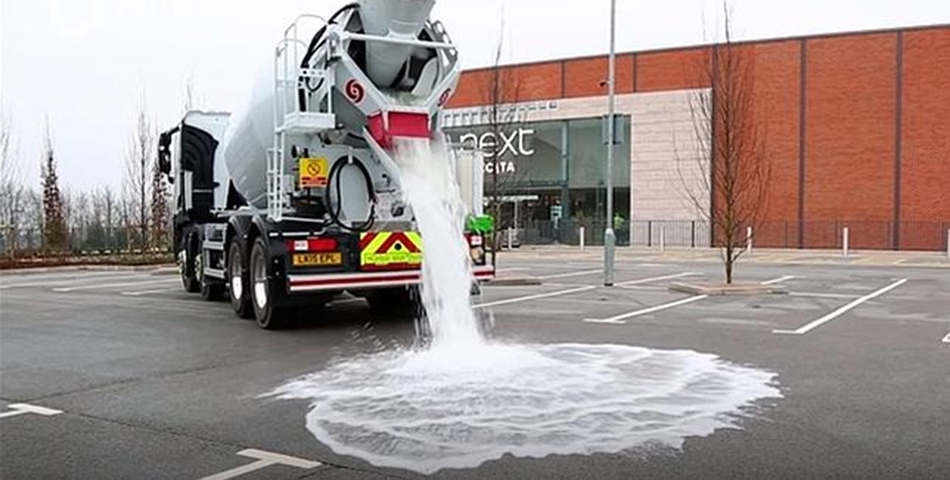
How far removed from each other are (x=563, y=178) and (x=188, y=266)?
33225 mm

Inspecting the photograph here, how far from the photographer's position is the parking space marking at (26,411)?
7145mm

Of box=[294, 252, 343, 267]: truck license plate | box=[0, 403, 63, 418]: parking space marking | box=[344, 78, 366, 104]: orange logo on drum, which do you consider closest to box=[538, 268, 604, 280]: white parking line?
box=[294, 252, 343, 267]: truck license plate

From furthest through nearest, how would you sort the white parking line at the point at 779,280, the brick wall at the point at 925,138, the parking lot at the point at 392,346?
the brick wall at the point at 925,138 < the white parking line at the point at 779,280 < the parking lot at the point at 392,346

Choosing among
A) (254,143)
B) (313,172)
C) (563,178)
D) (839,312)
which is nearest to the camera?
(313,172)

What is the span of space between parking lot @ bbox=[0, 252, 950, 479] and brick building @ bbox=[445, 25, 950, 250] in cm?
2131

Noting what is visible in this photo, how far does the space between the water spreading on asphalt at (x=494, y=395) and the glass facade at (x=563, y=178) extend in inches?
1425

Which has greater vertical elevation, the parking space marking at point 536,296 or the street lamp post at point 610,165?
the street lamp post at point 610,165

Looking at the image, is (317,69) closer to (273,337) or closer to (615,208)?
(273,337)

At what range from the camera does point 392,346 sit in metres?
10.7

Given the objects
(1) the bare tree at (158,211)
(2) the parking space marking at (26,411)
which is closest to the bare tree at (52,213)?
(1) the bare tree at (158,211)

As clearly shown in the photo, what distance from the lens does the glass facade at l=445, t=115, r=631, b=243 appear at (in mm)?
48000

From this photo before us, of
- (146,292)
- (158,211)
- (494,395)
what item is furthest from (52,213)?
(494,395)

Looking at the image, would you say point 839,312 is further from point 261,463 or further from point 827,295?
point 261,463

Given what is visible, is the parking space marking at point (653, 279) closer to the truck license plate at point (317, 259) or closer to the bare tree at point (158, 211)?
→ the truck license plate at point (317, 259)
